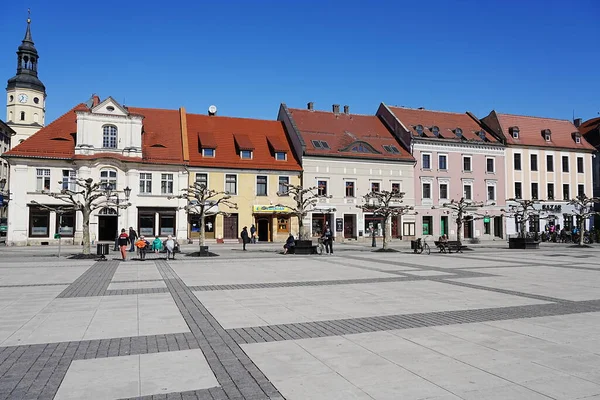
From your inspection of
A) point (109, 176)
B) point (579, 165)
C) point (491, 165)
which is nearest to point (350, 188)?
point (491, 165)

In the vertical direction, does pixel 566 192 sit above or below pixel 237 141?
below

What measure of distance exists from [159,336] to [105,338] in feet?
2.77

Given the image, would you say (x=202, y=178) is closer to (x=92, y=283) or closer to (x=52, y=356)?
(x=92, y=283)

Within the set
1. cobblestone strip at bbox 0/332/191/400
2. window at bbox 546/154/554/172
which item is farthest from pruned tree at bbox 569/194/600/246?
cobblestone strip at bbox 0/332/191/400

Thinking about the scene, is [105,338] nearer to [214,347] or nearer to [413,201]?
[214,347]

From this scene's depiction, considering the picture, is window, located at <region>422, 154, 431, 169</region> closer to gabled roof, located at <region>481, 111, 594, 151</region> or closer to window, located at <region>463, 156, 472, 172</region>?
window, located at <region>463, 156, 472, 172</region>

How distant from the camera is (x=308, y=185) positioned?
43656mm

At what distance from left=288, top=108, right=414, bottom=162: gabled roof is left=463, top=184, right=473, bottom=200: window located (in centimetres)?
767

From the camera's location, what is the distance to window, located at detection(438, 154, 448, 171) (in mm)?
48906

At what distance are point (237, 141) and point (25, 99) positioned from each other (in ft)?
189

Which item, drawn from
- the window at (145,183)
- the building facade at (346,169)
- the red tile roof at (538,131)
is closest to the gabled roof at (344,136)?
the building facade at (346,169)

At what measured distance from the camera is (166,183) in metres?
40.1

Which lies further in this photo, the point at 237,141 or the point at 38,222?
the point at 237,141

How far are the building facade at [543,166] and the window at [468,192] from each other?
15.9ft
